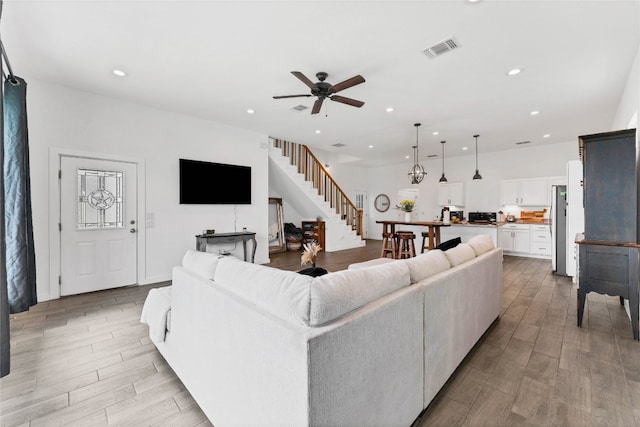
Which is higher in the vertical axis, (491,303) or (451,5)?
(451,5)

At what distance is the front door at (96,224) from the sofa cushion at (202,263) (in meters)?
3.09

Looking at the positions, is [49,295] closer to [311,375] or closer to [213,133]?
[213,133]

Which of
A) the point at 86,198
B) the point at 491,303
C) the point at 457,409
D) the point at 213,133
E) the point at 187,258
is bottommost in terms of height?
the point at 457,409

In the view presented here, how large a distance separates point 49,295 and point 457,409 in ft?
16.5

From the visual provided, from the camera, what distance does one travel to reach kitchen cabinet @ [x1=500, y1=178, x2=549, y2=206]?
23.3ft

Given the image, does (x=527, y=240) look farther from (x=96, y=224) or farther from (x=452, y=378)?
(x=96, y=224)

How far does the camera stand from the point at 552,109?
4.66 meters

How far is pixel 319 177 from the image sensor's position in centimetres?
783

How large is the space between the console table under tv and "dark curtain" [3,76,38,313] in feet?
8.11

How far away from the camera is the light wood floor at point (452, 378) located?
1.71 m

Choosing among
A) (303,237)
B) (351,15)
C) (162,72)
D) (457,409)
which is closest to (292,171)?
(303,237)

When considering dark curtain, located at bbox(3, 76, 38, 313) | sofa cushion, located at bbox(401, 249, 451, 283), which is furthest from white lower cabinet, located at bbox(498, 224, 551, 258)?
dark curtain, located at bbox(3, 76, 38, 313)

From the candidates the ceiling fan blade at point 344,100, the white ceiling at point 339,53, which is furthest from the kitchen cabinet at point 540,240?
the ceiling fan blade at point 344,100

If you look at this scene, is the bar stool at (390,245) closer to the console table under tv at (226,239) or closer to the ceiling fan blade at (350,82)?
the console table under tv at (226,239)
